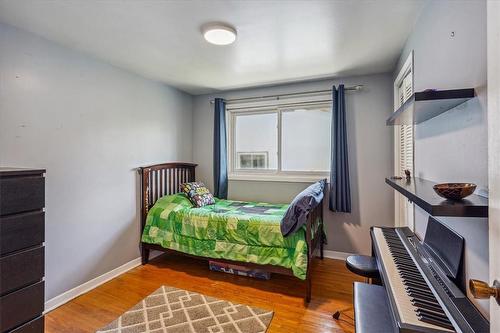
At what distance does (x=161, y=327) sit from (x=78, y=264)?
1167 mm

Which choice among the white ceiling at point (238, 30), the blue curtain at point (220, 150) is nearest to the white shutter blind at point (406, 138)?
the white ceiling at point (238, 30)

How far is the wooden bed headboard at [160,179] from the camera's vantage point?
318 centimetres

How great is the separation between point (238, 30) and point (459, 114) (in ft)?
5.47

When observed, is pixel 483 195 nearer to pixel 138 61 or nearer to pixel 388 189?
pixel 388 189

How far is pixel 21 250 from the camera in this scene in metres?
1.60

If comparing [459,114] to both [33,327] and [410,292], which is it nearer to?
[410,292]

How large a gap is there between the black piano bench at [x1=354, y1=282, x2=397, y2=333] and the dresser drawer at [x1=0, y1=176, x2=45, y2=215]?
2.11 m

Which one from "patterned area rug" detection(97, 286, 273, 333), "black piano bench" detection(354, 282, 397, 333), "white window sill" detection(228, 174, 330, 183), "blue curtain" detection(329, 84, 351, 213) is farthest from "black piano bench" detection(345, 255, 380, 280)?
"white window sill" detection(228, 174, 330, 183)

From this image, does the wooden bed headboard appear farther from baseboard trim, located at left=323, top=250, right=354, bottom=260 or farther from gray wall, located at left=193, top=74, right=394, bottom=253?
baseboard trim, located at left=323, top=250, right=354, bottom=260

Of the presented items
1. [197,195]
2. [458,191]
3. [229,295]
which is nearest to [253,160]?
[197,195]

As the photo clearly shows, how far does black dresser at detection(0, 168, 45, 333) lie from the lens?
4.97 feet

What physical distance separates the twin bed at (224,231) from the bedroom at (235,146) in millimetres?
21

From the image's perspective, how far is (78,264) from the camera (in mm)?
2465

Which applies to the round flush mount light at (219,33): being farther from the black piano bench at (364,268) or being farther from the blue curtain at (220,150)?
the black piano bench at (364,268)
